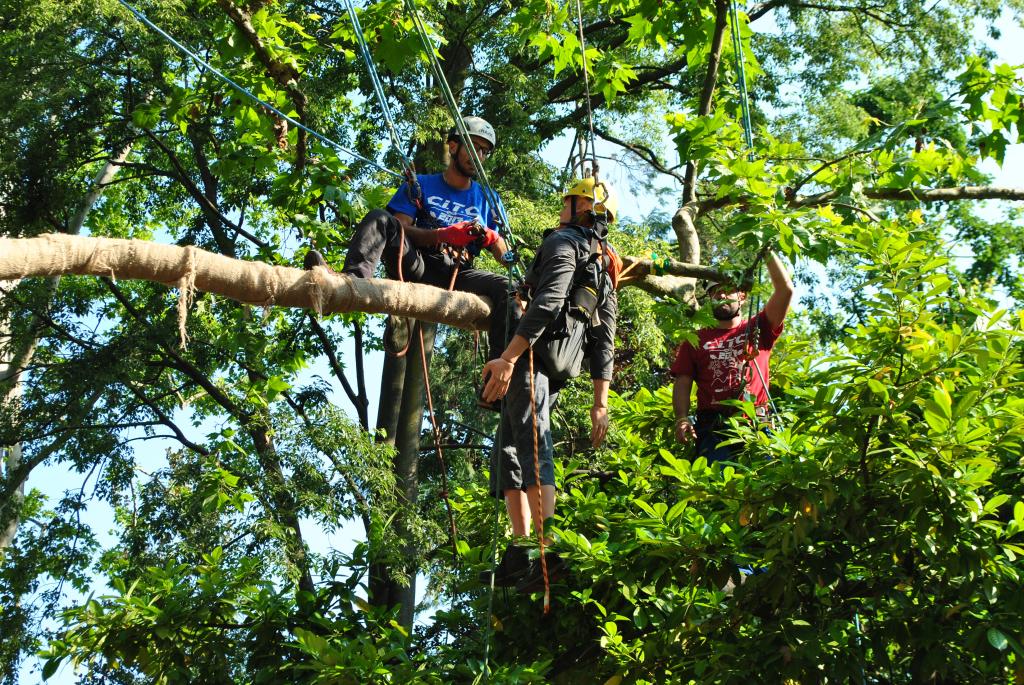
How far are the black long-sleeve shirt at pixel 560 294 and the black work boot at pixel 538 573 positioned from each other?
2.92ft

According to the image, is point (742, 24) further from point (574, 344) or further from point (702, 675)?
point (702, 675)

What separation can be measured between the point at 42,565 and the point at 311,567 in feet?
12.3

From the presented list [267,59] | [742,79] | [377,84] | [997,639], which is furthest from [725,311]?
[267,59]

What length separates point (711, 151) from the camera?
17.7ft

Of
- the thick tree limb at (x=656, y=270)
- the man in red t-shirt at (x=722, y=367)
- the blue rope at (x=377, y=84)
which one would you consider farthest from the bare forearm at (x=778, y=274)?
the blue rope at (x=377, y=84)

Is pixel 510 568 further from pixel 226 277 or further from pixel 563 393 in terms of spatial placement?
pixel 563 393

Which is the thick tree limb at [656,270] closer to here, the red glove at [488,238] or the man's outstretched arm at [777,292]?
the man's outstretched arm at [777,292]

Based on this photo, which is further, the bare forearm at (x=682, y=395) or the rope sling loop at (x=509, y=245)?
the bare forearm at (x=682, y=395)

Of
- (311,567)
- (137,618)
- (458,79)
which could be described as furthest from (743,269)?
(458,79)

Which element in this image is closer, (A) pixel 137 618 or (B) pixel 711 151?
(B) pixel 711 151

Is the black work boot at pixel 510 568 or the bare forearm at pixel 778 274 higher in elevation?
the bare forearm at pixel 778 274

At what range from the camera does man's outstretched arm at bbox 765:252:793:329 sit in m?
5.52

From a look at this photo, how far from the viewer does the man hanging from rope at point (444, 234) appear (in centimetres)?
555

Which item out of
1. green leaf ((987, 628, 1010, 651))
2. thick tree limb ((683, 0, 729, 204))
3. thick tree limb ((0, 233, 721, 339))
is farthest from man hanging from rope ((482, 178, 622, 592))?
green leaf ((987, 628, 1010, 651))
